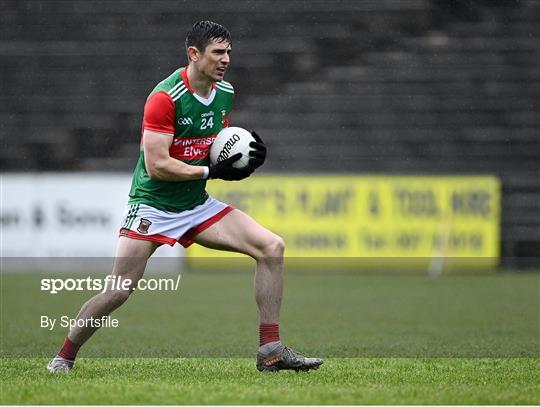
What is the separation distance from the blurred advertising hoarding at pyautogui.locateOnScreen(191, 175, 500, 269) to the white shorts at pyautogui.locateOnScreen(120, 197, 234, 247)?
996 cm

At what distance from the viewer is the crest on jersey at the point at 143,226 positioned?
6383 millimetres

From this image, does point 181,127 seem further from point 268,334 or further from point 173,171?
point 268,334

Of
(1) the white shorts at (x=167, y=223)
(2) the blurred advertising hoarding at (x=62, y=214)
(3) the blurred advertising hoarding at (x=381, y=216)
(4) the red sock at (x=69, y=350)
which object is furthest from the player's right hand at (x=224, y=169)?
(2) the blurred advertising hoarding at (x=62, y=214)

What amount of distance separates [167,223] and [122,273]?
1.27 ft

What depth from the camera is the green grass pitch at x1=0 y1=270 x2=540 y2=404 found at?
5.55 m

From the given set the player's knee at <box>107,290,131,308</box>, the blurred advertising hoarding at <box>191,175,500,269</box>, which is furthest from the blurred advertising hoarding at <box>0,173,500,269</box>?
the player's knee at <box>107,290,131,308</box>

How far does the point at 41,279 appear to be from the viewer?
15.1 m

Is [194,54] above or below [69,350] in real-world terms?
above

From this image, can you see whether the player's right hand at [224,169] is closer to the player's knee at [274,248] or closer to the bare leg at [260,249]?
the bare leg at [260,249]

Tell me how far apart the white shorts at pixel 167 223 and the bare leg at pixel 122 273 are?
0.05 m

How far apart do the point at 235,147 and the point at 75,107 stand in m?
14.2

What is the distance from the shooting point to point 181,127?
→ 637 cm

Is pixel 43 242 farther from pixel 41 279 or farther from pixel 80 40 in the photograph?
pixel 80 40

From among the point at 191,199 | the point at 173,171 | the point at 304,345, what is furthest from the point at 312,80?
the point at 173,171
